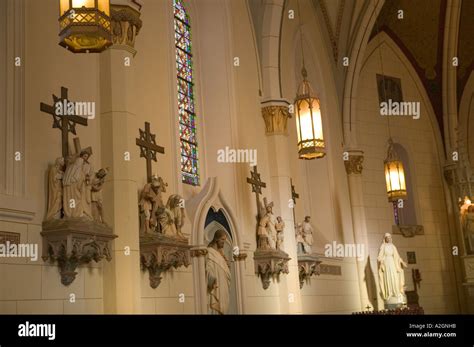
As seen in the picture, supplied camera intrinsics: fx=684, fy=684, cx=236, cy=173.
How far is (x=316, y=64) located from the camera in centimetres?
1778

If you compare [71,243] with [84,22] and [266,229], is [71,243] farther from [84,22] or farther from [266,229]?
[266,229]

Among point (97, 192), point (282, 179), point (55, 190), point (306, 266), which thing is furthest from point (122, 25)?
point (306, 266)

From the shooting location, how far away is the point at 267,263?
41.2 feet

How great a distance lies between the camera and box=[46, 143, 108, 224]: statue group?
7.53 m

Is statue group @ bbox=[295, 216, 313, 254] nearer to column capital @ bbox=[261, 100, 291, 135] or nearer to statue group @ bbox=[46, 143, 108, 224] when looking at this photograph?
column capital @ bbox=[261, 100, 291, 135]

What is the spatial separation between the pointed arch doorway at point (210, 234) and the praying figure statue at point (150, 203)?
5.12 ft

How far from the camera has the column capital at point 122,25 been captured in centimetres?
874

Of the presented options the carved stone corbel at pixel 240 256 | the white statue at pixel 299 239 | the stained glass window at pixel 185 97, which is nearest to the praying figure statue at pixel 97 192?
the stained glass window at pixel 185 97

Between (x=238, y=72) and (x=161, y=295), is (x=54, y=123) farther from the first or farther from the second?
(x=238, y=72)

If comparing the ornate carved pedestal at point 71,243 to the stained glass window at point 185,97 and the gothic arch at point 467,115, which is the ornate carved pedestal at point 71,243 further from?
the gothic arch at point 467,115

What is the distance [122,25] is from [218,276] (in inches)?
176

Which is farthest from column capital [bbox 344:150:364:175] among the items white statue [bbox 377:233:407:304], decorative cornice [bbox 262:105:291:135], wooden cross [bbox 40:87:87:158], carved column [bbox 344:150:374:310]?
wooden cross [bbox 40:87:87:158]

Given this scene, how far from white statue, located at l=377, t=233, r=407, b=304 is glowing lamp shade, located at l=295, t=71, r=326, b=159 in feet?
19.0
